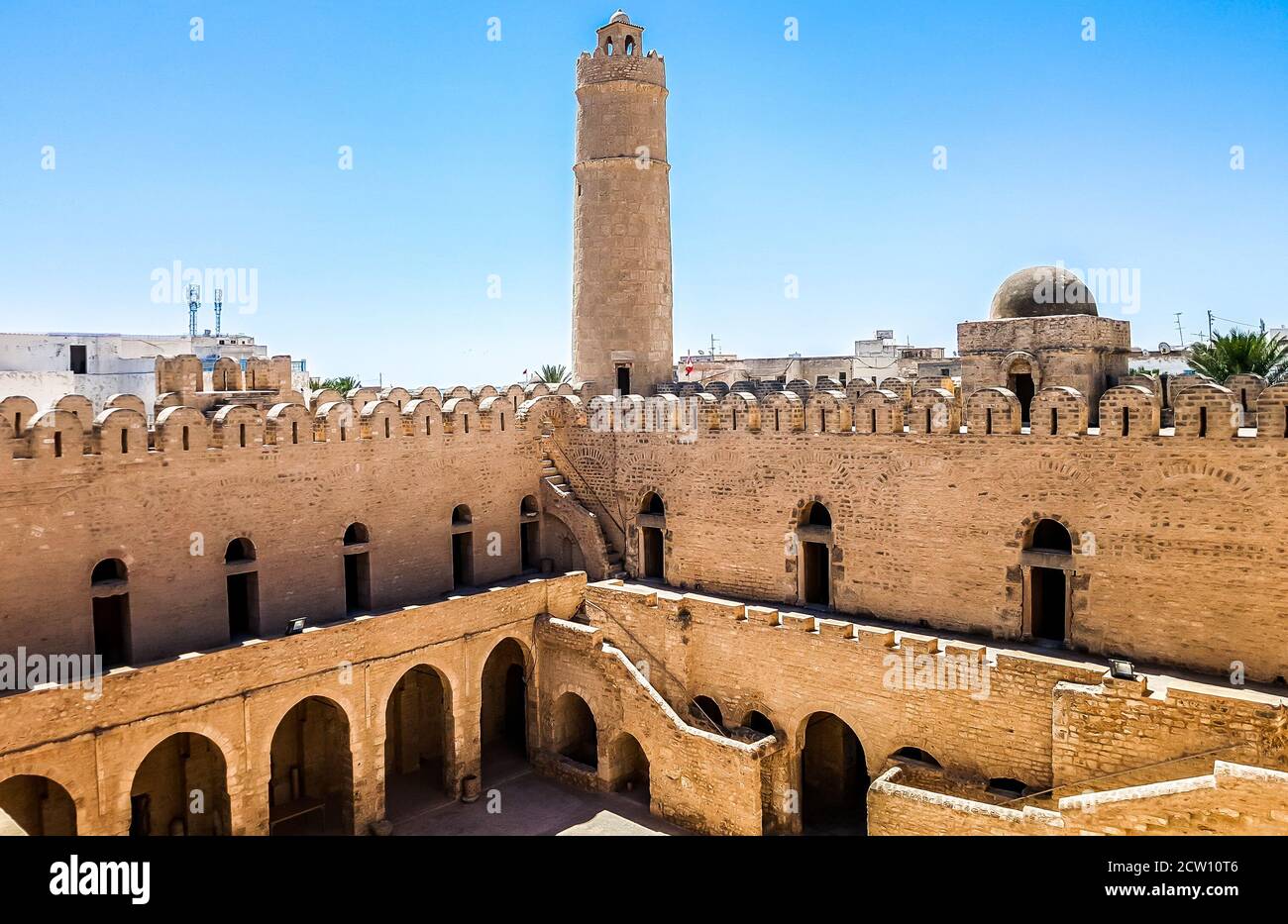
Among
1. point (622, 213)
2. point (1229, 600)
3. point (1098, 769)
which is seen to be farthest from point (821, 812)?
point (622, 213)

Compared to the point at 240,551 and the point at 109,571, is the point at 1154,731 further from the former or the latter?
the point at 109,571

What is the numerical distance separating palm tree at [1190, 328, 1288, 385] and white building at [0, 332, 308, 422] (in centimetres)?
2803

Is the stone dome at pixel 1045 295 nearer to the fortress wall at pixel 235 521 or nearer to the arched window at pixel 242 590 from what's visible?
the fortress wall at pixel 235 521

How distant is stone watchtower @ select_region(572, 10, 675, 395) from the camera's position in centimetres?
2106

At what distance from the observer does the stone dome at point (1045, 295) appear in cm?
1748

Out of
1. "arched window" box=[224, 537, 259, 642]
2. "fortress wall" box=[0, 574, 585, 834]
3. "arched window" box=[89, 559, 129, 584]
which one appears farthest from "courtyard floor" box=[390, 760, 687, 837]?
"arched window" box=[89, 559, 129, 584]

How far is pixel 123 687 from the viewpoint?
509 inches

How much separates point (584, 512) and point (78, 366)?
21.9 metres

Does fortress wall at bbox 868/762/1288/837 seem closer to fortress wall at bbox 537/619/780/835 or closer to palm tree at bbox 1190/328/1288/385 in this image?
fortress wall at bbox 537/619/780/835

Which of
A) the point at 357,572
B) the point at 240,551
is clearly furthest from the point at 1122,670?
the point at 240,551

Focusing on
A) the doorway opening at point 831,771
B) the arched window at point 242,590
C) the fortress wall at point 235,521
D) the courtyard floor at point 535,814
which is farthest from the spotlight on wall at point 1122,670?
the arched window at point 242,590

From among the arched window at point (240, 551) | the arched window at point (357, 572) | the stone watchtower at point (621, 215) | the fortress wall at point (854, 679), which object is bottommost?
the fortress wall at point (854, 679)
